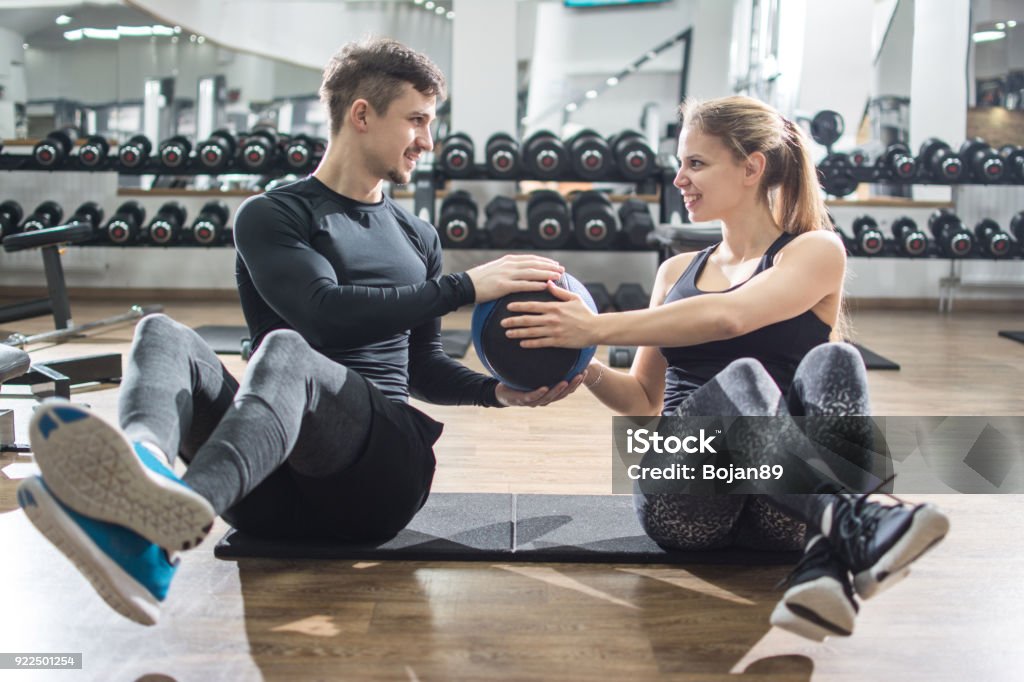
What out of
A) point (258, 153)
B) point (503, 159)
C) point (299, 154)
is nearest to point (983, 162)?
point (503, 159)

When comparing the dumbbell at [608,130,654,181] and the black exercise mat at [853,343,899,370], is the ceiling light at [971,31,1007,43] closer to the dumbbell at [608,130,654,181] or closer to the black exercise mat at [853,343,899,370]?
the dumbbell at [608,130,654,181]

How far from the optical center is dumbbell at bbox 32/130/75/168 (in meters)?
5.29

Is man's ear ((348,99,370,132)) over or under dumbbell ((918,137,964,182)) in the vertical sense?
under

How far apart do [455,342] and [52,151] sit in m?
2.62

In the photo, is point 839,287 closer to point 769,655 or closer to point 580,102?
point 769,655

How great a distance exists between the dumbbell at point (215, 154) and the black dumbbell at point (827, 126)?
3.29 m

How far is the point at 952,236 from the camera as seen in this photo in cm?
542

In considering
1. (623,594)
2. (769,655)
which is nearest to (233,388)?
(623,594)

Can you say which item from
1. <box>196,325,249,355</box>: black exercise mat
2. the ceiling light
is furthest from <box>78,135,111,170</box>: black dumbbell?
the ceiling light

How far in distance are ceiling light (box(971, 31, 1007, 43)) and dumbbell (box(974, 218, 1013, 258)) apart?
135 centimetres

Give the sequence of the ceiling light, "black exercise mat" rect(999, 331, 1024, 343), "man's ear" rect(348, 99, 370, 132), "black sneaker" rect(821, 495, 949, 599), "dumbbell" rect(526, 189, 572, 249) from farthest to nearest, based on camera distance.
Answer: the ceiling light
"dumbbell" rect(526, 189, 572, 249)
"black exercise mat" rect(999, 331, 1024, 343)
"man's ear" rect(348, 99, 370, 132)
"black sneaker" rect(821, 495, 949, 599)

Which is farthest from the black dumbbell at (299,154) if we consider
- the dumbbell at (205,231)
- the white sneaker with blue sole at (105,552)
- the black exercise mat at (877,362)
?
the white sneaker with blue sole at (105,552)

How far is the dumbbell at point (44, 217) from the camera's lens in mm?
5426

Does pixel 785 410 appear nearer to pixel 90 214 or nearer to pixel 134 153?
pixel 134 153
